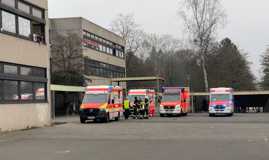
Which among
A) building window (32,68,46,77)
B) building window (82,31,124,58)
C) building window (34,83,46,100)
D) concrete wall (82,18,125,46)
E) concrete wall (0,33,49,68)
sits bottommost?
building window (34,83,46,100)

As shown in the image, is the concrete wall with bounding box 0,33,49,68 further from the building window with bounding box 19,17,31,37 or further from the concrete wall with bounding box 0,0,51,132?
the building window with bounding box 19,17,31,37

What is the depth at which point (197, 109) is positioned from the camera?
76.2 metres

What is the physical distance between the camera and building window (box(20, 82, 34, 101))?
30781 mm

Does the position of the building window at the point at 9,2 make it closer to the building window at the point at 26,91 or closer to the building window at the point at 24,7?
the building window at the point at 24,7

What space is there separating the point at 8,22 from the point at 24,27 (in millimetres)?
2290

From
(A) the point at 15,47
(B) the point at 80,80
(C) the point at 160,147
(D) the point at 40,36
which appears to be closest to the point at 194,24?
(B) the point at 80,80

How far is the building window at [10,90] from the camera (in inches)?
1129

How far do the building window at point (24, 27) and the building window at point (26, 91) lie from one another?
119 inches

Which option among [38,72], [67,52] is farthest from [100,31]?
[38,72]

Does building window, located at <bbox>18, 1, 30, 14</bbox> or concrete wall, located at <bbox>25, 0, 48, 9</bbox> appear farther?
concrete wall, located at <bbox>25, 0, 48, 9</bbox>

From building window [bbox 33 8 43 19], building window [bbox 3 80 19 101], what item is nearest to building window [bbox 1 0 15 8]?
building window [bbox 33 8 43 19]

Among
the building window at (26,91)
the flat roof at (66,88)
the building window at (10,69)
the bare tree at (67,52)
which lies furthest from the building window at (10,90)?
the bare tree at (67,52)

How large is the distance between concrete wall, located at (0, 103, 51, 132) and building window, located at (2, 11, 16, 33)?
4282 millimetres

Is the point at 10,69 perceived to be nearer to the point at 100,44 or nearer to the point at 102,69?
the point at 102,69
